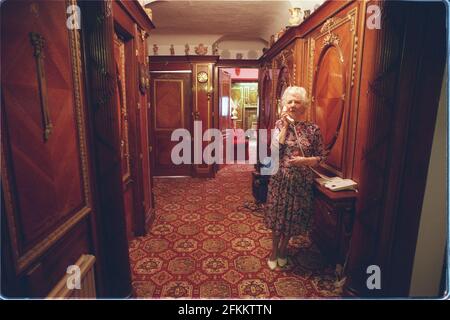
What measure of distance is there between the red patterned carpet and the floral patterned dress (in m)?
0.51

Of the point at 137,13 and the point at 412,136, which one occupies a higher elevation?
the point at 137,13

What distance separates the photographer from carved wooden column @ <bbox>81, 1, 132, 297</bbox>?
1.70m

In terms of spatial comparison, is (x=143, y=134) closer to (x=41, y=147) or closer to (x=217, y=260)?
(x=217, y=260)

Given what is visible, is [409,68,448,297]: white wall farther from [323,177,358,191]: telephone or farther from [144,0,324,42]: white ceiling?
[144,0,324,42]: white ceiling

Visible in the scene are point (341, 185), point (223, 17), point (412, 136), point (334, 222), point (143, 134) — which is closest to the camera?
point (412, 136)

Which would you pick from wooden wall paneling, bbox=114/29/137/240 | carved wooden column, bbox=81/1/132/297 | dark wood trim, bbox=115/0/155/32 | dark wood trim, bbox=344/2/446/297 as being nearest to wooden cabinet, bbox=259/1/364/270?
dark wood trim, bbox=344/2/446/297

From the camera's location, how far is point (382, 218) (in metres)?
1.91

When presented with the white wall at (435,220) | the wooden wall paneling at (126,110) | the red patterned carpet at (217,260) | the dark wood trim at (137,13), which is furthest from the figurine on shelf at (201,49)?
the white wall at (435,220)

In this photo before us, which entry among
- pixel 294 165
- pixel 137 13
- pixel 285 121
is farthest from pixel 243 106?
pixel 294 165

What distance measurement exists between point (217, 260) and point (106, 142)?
176cm

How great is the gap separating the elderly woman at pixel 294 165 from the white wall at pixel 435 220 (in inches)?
32.7

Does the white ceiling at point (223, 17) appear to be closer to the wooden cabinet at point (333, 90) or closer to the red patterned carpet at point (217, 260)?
the wooden cabinet at point (333, 90)

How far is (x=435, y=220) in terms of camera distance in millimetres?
1766

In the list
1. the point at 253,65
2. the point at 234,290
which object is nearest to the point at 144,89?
the point at 234,290
